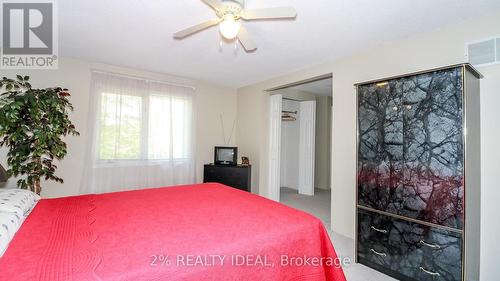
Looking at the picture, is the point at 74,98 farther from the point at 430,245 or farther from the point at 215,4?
the point at 430,245

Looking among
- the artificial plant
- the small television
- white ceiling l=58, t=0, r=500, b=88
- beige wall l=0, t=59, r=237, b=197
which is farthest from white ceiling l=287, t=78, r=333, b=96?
the artificial plant

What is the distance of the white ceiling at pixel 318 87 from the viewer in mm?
4542

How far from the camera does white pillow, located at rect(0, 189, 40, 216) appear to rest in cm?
140

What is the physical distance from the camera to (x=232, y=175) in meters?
4.12

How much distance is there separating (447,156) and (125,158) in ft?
13.1

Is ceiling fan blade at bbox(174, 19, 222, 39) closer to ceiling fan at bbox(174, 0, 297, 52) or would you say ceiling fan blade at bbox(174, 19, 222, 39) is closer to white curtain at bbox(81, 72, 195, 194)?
ceiling fan at bbox(174, 0, 297, 52)

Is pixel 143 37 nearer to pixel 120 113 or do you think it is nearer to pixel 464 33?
pixel 120 113

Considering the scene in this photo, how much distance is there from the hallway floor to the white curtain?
7.24ft

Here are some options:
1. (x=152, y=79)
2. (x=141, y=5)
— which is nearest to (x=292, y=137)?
(x=152, y=79)

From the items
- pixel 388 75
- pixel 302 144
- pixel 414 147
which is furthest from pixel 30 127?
pixel 302 144

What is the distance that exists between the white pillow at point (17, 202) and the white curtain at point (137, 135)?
5.68 ft

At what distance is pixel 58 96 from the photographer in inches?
115

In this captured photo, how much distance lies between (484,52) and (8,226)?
11.9ft

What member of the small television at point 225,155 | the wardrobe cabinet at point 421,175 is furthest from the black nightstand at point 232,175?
the wardrobe cabinet at point 421,175
